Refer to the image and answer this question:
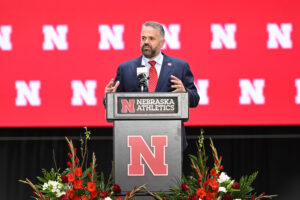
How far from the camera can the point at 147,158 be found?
7.66 ft

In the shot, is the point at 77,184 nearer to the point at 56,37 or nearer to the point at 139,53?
the point at 139,53

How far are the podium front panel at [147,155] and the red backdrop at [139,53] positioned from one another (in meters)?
2.28

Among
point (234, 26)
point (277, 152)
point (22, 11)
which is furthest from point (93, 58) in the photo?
point (277, 152)

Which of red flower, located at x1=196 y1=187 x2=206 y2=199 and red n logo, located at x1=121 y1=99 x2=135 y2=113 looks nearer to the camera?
red flower, located at x1=196 y1=187 x2=206 y2=199

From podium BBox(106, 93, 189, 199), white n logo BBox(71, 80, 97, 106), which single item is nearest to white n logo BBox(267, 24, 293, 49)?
white n logo BBox(71, 80, 97, 106)

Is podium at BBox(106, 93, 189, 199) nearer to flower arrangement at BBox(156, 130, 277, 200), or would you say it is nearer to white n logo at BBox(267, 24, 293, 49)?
flower arrangement at BBox(156, 130, 277, 200)

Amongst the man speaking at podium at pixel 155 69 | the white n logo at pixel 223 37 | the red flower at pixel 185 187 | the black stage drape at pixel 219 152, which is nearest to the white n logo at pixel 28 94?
the black stage drape at pixel 219 152

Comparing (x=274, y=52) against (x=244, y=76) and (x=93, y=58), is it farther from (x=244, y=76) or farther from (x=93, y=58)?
(x=93, y=58)

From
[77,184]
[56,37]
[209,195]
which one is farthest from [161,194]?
[56,37]

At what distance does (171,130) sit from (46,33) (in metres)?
2.70

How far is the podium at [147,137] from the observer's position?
7.65 feet

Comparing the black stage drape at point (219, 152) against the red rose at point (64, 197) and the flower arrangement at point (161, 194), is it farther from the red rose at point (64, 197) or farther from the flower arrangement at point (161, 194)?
the red rose at point (64, 197)

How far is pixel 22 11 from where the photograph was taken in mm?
4781

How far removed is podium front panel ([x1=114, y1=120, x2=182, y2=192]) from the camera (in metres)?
2.33
